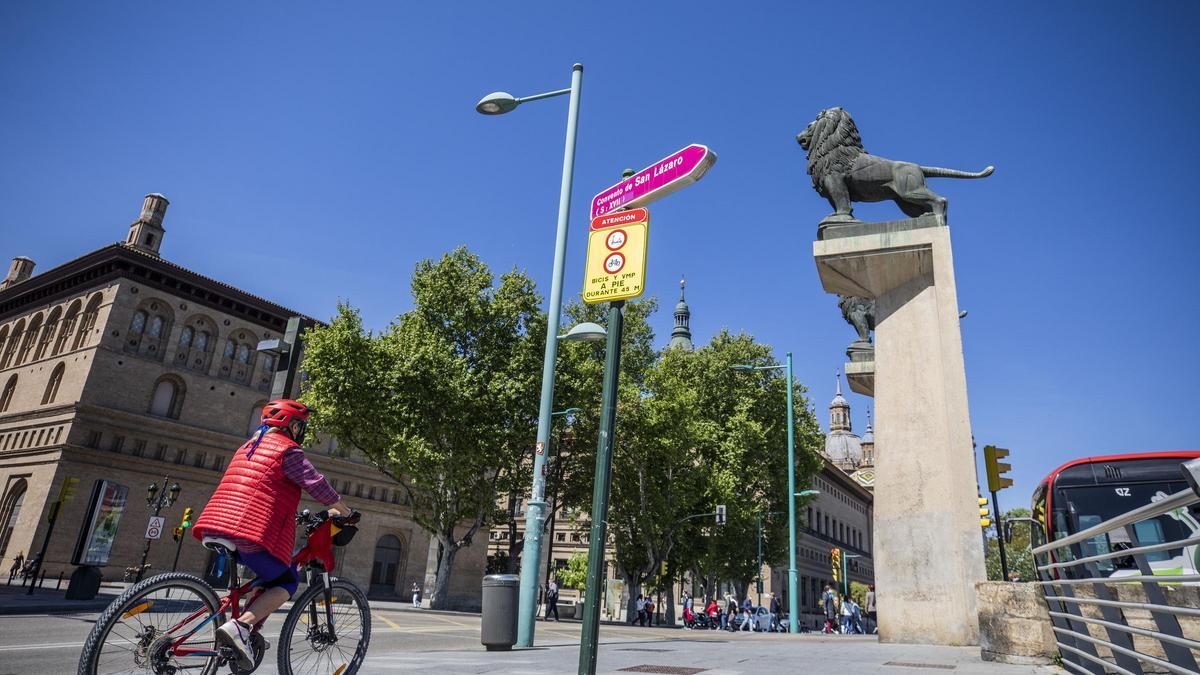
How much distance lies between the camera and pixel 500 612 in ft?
32.9

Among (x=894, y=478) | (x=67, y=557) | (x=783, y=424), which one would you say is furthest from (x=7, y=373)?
(x=894, y=478)

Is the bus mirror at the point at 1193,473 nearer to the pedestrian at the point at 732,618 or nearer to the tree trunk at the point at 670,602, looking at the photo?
the pedestrian at the point at 732,618

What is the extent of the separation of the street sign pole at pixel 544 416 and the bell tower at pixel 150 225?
46.2m

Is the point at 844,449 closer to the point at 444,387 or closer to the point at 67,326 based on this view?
the point at 444,387

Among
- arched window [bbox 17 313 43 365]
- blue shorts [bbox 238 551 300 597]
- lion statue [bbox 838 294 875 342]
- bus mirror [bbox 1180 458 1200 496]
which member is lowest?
blue shorts [bbox 238 551 300 597]

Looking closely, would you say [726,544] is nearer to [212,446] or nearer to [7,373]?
[212,446]

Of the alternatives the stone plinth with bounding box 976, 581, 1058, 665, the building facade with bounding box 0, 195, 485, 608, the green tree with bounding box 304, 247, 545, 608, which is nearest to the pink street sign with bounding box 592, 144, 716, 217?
the stone plinth with bounding box 976, 581, 1058, 665

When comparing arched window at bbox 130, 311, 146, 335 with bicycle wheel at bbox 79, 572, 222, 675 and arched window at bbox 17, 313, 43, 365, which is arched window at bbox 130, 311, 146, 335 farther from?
bicycle wheel at bbox 79, 572, 222, 675

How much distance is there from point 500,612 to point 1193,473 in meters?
9.09

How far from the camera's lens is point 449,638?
12086 millimetres

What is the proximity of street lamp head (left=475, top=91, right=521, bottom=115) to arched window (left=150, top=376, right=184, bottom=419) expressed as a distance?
116 ft

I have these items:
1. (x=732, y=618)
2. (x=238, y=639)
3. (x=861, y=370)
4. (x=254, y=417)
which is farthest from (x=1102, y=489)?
(x=254, y=417)

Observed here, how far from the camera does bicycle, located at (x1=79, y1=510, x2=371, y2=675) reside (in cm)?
358

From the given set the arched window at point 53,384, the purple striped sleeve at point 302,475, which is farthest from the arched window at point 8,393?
the purple striped sleeve at point 302,475
